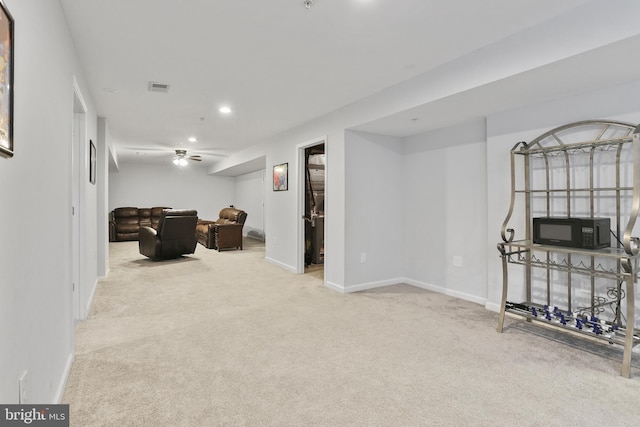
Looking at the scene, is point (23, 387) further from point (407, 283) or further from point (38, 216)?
point (407, 283)

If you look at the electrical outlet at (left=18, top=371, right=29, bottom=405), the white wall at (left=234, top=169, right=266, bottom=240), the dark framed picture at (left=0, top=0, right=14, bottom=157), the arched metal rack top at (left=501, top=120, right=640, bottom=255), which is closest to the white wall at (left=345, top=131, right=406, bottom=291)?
the arched metal rack top at (left=501, top=120, right=640, bottom=255)

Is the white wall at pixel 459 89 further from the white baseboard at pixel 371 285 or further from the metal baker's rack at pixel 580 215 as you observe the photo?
the metal baker's rack at pixel 580 215

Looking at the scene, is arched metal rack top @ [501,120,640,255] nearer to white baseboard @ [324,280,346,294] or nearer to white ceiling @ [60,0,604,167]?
white ceiling @ [60,0,604,167]

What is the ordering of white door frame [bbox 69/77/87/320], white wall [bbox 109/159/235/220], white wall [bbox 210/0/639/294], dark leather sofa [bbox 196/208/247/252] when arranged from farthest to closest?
white wall [bbox 109/159/235/220], dark leather sofa [bbox 196/208/247/252], white door frame [bbox 69/77/87/320], white wall [bbox 210/0/639/294]

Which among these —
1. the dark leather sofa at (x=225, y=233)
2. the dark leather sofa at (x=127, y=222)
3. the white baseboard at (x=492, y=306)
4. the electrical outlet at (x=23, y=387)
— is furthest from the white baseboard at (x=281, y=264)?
the dark leather sofa at (x=127, y=222)

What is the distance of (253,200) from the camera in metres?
10.2

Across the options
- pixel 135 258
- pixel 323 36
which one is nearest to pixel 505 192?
pixel 323 36

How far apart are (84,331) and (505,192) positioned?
13.2ft

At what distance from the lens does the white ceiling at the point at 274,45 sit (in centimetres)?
215

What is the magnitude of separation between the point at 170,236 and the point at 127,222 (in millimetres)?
4377

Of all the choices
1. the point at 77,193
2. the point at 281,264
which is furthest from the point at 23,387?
the point at 281,264

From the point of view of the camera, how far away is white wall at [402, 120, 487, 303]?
3.80 m

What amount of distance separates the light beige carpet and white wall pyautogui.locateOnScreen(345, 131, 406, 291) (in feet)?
2.38

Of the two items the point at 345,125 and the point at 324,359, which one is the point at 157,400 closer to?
the point at 324,359
